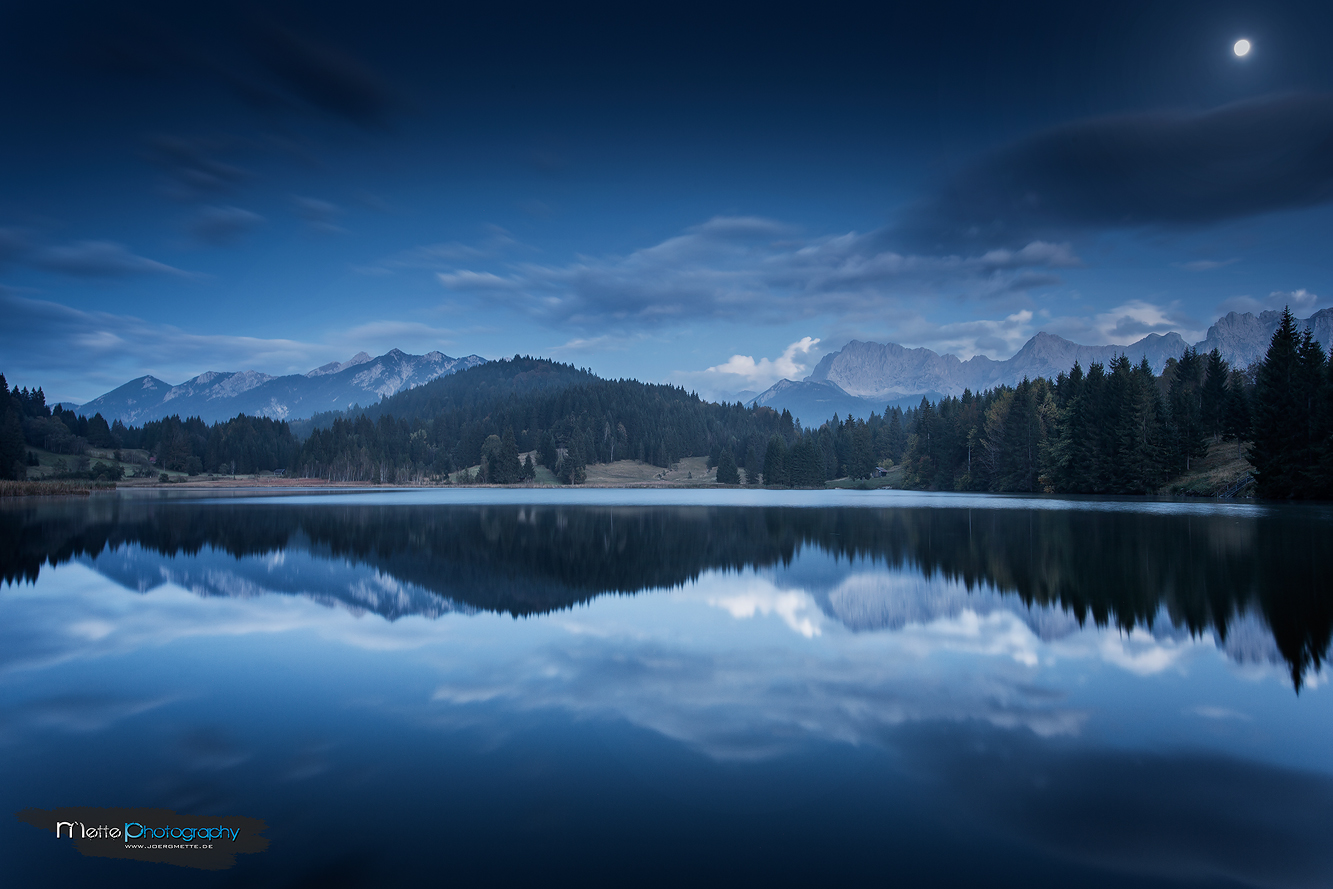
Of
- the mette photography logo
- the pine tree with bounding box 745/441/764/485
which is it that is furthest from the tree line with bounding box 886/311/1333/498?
the mette photography logo

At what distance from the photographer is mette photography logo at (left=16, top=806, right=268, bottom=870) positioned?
610 centimetres

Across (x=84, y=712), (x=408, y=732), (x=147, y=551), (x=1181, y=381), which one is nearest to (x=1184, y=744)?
(x=408, y=732)

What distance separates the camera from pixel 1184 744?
8.37 m

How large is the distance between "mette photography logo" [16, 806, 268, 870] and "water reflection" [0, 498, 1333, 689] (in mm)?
10570

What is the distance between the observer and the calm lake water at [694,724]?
19.5 feet

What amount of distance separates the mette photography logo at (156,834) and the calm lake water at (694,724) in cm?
17

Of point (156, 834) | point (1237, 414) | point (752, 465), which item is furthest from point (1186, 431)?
point (752, 465)

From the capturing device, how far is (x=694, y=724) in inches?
362

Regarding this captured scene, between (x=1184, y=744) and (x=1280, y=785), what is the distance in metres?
1.14

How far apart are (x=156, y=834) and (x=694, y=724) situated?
239 inches

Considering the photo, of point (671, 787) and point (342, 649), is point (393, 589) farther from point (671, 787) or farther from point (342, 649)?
point (671, 787)

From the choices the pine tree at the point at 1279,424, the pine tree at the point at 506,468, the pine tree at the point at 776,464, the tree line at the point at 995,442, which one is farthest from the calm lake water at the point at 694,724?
the pine tree at the point at 506,468

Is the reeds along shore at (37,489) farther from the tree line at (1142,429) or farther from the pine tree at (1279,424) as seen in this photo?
the pine tree at (1279,424)

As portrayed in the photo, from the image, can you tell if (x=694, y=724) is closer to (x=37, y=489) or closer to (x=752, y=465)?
(x=37, y=489)
